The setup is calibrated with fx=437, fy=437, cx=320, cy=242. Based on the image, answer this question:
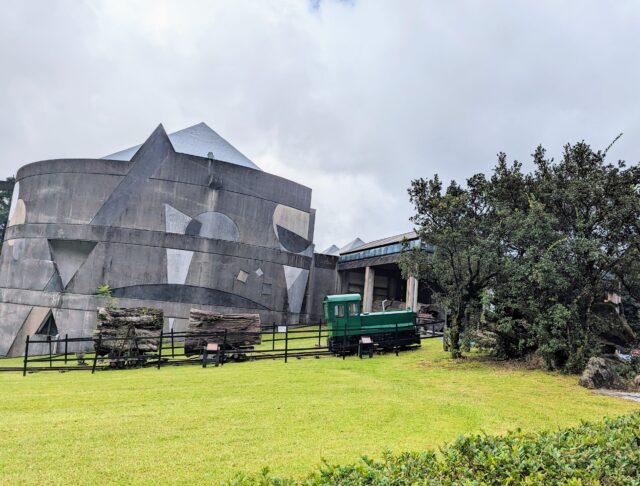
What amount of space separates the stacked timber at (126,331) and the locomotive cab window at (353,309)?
7519 millimetres

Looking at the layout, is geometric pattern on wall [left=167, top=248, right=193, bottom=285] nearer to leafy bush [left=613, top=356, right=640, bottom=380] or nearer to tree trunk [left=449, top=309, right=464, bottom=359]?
tree trunk [left=449, top=309, right=464, bottom=359]

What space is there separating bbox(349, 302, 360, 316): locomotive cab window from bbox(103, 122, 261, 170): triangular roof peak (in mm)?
18836

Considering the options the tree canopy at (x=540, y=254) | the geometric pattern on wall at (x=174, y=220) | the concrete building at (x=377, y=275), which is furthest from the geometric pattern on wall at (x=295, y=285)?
the tree canopy at (x=540, y=254)

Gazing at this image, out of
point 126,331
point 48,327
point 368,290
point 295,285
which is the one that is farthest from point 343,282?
point 126,331

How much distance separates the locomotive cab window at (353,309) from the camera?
18109mm

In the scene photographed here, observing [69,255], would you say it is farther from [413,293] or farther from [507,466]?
[507,466]

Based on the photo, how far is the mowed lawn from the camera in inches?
216

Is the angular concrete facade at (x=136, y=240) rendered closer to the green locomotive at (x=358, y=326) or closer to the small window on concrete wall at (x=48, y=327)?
the small window on concrete wall at (x=48, y=327)

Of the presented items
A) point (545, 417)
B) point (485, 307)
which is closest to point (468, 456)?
point (545, 417)

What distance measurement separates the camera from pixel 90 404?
8.98 meters

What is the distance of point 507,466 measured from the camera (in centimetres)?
366

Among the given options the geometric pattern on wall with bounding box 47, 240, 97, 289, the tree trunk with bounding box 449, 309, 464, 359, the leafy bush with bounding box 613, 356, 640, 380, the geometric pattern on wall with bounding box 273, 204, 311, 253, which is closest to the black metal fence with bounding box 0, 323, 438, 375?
the tree trunk with bounding box 449, 309, 464, 359

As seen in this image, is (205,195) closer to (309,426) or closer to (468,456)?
(309,426)

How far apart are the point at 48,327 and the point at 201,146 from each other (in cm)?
1642
